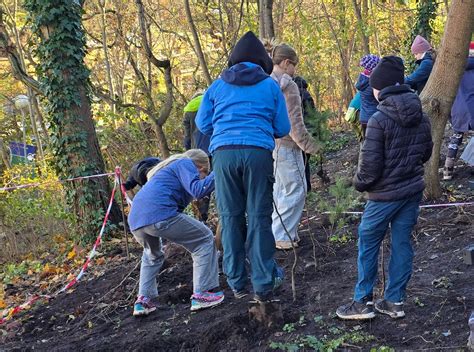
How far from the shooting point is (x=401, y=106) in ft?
12.0

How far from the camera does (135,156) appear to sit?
12188 mm

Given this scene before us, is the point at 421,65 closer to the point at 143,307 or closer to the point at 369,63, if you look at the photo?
the point at 369,63

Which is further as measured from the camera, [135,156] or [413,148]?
[135,156]

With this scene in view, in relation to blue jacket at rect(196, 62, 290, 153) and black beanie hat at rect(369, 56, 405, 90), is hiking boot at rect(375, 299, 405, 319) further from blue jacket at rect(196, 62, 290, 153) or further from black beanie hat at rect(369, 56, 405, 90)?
black beanie hat at rect(369, 56, 405, 90)

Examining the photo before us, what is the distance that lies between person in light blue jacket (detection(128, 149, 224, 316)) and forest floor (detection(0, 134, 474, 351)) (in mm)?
172

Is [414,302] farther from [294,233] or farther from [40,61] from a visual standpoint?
[40,61]

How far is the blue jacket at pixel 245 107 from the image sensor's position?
13.2ft

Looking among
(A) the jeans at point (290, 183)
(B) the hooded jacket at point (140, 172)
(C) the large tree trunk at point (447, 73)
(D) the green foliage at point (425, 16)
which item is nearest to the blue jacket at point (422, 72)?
(C) the large tree trunk at point (447, 73)

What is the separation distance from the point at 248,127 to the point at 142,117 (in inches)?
373

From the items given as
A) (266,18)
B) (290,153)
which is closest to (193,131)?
(290,153)

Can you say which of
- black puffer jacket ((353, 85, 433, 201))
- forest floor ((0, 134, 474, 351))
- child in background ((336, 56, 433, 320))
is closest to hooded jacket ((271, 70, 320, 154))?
forest floor ((0, 134, 474, 351))

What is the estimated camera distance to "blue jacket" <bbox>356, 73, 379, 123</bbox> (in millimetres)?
7105

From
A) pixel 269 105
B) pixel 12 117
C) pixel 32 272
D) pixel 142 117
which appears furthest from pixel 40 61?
pixel 12 117

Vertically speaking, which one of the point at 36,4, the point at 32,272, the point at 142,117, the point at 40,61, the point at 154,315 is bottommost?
the point at 32,272
